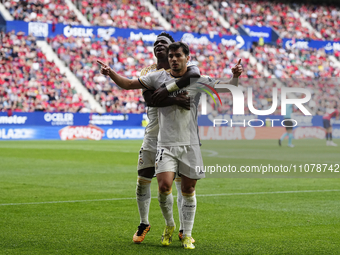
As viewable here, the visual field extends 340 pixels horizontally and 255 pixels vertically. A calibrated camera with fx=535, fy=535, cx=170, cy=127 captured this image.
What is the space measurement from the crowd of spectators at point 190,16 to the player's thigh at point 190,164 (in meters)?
39.5

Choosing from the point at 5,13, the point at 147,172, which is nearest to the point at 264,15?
the point at 5,13

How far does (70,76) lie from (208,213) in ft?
97.2

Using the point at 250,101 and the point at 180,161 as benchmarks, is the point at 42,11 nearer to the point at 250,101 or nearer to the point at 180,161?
the point at 250,101

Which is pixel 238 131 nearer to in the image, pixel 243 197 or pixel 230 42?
pixel 243 197

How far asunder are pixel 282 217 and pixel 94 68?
31.2m

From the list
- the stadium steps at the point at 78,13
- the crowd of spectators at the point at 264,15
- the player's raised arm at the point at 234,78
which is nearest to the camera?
the player's raised arm at the point at 234,78

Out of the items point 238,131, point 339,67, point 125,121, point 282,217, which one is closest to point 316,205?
point 282,217

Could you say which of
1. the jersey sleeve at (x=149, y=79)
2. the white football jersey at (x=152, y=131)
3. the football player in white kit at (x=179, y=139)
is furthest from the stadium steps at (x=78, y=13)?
the football player in white kit at (x=179, y=139)

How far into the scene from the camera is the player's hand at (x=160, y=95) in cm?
548

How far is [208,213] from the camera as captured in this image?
7875 millimetres

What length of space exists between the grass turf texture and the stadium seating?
30601 millimetres

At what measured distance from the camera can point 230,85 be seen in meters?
5.83

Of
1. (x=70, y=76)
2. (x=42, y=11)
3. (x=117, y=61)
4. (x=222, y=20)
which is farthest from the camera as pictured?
(x=222, y=20)

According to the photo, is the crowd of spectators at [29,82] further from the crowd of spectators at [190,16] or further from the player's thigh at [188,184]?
the player's thigh at [188,184]
